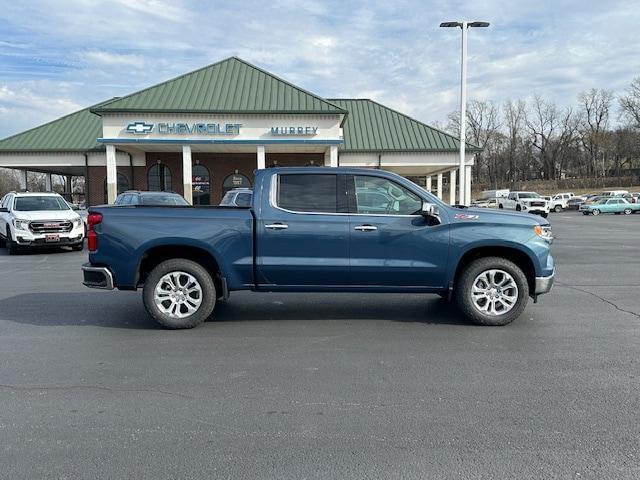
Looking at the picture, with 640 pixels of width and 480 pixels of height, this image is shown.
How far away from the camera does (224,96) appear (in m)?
27.5

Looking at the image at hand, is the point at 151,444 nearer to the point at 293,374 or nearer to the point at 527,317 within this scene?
the point at 293,374

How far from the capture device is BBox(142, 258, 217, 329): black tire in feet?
19.3

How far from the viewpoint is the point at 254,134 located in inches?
1045

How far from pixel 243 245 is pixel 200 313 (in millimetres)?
994

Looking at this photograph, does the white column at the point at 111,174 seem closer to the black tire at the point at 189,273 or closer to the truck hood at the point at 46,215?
the truck hood at the point at 46,215

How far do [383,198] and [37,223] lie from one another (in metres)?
11.8

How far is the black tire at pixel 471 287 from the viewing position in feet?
19.4

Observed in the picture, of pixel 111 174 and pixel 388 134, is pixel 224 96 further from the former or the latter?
pixel 388 134

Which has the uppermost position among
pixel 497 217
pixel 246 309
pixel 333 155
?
pixel 333 155

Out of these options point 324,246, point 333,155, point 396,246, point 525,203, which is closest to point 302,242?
point 324,246

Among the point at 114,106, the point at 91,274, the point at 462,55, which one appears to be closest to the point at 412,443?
the point at 91,274

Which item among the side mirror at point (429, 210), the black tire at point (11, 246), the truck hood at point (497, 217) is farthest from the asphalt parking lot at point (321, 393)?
the black tire at point (11, 246)

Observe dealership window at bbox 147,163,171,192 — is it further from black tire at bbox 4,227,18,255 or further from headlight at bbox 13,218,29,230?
headlight at bbox 13,218,29,230

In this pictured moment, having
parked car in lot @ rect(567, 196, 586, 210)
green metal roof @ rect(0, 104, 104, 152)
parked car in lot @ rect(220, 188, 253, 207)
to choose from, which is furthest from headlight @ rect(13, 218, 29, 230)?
parked car in lot @ rect(567, 196, 586, 210)
